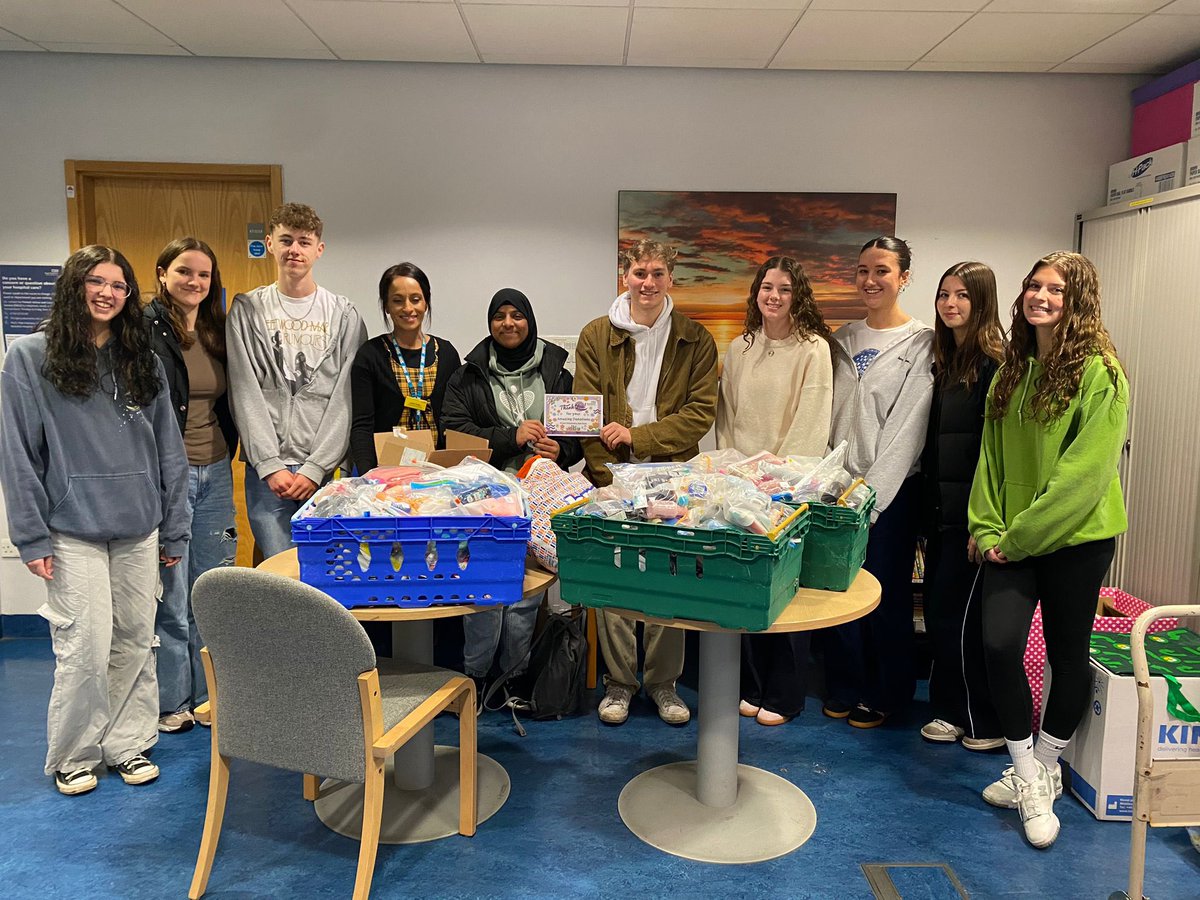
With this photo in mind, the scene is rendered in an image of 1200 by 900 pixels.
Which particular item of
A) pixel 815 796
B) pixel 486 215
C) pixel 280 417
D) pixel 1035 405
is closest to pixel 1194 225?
pixel 1035 405

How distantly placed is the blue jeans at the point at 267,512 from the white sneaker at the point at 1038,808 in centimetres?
251

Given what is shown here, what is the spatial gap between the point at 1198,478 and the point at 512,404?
111 inches

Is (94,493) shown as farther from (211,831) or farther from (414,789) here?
(414,789)

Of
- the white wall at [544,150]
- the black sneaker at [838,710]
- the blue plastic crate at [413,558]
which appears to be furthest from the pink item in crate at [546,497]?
the white wall at [544,150]

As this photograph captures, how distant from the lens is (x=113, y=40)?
3.64 m

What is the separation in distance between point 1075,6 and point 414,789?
3.76 metres

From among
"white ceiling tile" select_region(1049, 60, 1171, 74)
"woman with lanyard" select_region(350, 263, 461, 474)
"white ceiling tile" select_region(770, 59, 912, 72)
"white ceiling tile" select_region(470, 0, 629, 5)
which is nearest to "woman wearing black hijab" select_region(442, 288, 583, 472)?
"woman with lanyard" select_region(350, 263, 461, 474)

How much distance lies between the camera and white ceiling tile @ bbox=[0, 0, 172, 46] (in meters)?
3.26

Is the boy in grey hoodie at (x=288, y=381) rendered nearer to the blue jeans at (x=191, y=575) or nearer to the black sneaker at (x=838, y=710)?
the blue jeans at (x=191, y=575)

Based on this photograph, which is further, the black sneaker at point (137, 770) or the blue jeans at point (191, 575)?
the blue jeans at point (191, 575)

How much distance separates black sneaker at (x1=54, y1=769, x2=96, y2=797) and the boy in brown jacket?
1.67m

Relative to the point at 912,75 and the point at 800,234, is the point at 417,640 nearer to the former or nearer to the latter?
the point at 800,234

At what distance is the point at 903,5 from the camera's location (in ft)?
10.5

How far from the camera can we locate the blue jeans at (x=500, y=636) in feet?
10.1
